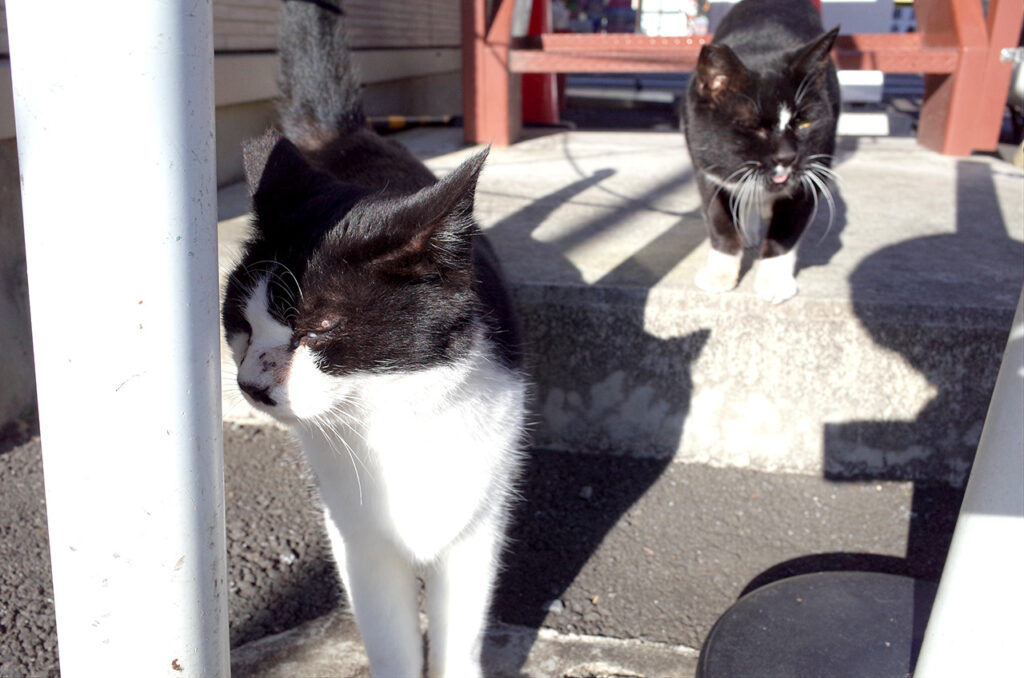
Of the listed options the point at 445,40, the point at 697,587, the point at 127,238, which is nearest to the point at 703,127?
the point at 697,587

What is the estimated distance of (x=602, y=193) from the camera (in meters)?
3.70

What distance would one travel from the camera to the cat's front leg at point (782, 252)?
2445 millimetres

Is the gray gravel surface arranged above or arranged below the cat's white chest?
below

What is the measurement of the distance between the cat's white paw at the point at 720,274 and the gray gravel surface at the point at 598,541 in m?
0.57

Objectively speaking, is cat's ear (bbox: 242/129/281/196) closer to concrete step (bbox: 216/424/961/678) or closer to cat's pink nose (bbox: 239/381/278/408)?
cat's pink nose (bbox: 239/381/278/408)

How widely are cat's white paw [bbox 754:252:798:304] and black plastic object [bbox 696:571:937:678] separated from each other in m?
0.82

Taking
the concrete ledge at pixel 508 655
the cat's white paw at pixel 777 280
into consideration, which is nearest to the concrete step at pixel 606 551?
the concrete ledge at pixel 508 655

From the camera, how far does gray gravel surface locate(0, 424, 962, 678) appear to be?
194cm

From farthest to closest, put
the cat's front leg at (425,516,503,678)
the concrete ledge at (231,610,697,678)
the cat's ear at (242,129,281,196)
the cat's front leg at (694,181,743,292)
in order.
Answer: the cat's front leg at (694,181,743,292) < the concrete ledge at (231,610,697,678) < the cat's front leg at (425,516,503,678) < the cat's ear at (242,129,281,196)

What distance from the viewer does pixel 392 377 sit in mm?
1349

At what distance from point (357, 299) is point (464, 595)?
697 mm

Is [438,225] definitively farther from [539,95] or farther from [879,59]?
[539,95]

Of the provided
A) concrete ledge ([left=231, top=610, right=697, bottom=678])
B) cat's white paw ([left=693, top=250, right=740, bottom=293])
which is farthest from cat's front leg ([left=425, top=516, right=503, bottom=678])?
cat's white paw ([left=693, top=250, right=740, bottom=293])

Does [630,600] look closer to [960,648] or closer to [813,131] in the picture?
[960,648]
